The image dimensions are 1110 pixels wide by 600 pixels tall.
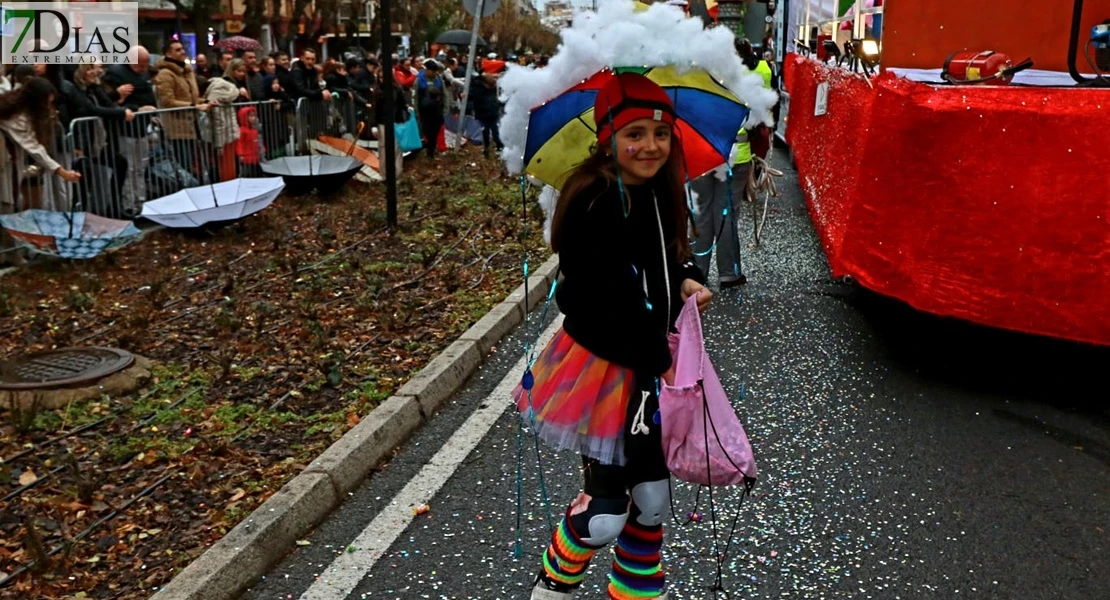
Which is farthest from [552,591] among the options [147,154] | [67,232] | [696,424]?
[147,154]

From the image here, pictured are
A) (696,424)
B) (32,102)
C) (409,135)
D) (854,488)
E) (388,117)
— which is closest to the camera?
(696,424)

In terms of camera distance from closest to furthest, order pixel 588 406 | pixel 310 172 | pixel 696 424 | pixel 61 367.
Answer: pixel 696 424 → pixel 588 406 → pixel 61 367 → pixel 310 172

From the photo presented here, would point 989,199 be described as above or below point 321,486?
above

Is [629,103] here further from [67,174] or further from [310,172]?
[310,172]

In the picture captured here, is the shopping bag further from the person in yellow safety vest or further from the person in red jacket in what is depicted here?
the person in yellow safety vest

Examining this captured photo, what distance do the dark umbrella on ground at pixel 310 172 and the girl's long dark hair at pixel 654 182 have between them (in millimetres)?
9596

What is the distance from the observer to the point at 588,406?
9.21 feet

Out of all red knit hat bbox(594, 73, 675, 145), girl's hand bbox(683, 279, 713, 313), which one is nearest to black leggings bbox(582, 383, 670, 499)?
girl's hand bbox(683, 279, 713, 313)

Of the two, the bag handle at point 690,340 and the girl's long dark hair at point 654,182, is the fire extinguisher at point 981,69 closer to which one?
the girl's long dark hair at point 654,182

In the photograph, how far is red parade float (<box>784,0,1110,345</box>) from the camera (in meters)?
4.97

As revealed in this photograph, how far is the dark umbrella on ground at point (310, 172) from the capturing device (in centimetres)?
1203

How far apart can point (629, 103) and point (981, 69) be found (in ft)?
14.6

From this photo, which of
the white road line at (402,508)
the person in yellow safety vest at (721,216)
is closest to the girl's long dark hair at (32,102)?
the white road line at (402,508)

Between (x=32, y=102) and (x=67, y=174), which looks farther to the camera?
(x=67, y=174)
